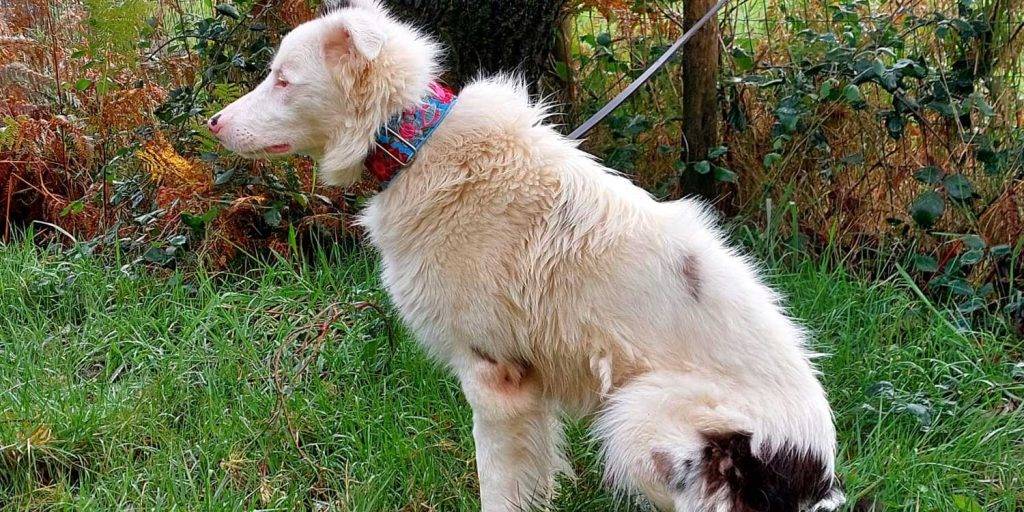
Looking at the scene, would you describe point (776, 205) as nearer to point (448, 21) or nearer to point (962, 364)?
point (962, 364)

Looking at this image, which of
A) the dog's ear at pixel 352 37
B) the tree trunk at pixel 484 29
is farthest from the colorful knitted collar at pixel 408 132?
the tree trunk at pixel 484 29

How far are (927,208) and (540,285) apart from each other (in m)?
2.32

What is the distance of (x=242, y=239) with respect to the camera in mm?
5047

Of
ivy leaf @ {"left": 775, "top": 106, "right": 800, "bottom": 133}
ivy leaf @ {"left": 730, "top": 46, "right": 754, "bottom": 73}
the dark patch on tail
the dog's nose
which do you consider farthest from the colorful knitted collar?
ivy leaf @ {"left": 730, "top": 46, "right": 754, "bottom": 73}

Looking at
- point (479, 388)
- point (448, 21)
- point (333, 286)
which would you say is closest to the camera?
point (479, 388)

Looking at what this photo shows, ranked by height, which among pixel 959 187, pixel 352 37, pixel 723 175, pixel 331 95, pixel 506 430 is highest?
pixel 352 37

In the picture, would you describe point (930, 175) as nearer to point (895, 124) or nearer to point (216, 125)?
point (895, 124)

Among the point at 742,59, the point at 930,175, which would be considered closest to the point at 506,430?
the point at 930,175

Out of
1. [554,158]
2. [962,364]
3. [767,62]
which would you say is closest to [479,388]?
[554,158]

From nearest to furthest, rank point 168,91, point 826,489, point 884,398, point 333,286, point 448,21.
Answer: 1. point 826,489
2. point 884,398
3. point 448,21
4. point 333,286
5. point 168,91

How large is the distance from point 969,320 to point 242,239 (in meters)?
3.65

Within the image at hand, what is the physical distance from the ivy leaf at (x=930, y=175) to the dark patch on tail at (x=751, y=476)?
89.7 inches

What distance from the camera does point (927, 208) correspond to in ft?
14.4

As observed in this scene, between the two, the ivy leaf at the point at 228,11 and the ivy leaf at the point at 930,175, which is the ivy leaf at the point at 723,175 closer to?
the ivy leaf at the point at 930,175
